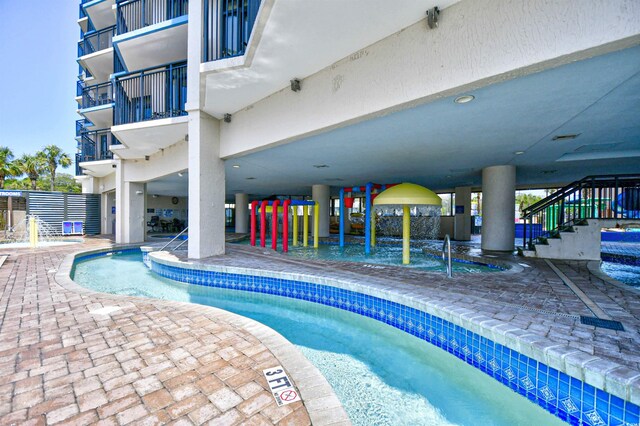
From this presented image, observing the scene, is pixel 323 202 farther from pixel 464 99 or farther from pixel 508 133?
pixel 464 99

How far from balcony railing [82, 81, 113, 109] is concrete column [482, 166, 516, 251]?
18697mm

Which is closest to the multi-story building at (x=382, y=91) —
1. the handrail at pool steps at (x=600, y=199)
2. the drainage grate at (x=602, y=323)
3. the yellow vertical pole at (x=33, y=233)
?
the handrail at pool steps at (x=600, y=199)

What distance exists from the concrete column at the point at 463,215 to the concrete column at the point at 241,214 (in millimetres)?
13490

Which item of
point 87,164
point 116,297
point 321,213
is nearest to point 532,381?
point 116,297

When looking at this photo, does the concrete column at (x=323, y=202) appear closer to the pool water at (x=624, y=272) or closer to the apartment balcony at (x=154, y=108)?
the apartment balcony at (x=154, y=108)

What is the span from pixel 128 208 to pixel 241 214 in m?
7.96

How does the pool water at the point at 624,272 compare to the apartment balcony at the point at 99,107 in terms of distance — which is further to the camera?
the apartment balcony at the point at 99,107

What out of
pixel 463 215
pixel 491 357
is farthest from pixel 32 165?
pixel 491 357

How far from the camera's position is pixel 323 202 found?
1617 centimetres

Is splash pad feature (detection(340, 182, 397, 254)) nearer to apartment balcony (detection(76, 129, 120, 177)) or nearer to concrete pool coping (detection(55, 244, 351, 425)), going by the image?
concrete pool coping (detection(55, 244, 351, 425))

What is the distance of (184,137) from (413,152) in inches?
280

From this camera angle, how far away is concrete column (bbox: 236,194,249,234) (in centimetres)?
1972

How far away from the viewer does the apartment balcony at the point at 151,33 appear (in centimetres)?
838

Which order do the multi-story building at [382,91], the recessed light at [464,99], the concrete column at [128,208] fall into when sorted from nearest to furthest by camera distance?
the multi-story building at [382,91]
the recessed light at [464,99]
the concrete column at [128,208]
